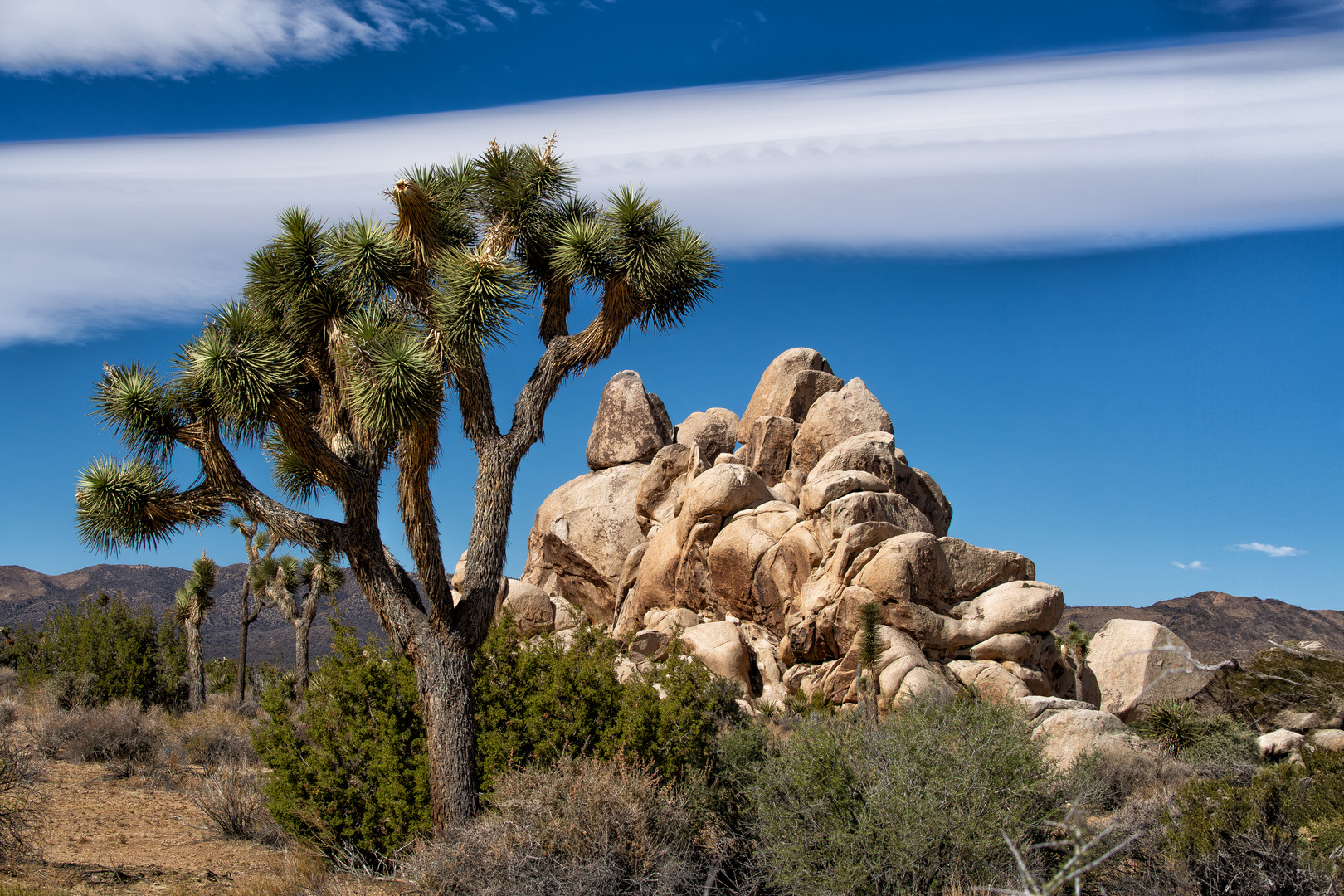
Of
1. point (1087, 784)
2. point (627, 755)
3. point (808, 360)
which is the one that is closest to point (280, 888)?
point (627, 755)

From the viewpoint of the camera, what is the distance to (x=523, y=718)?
1044cm

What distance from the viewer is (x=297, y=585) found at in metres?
31.0

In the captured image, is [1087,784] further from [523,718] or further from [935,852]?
[523,718]

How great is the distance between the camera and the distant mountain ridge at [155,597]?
76.2 m

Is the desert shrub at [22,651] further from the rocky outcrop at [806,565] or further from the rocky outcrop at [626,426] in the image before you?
the rocky outcrop at [626,426]

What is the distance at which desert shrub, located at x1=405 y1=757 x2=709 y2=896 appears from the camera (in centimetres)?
755

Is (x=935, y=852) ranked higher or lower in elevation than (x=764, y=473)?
lower

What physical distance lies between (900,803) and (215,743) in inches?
616

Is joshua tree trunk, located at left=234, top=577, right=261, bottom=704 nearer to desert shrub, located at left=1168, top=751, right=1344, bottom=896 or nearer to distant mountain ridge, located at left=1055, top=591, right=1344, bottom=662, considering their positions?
desert shrub, located at left=1168, top=751, right=1344, bottom=896

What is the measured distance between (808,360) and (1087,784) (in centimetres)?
2444

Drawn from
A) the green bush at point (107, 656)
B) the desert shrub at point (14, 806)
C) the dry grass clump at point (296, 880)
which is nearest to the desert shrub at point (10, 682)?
the green bush at point (107, 656)

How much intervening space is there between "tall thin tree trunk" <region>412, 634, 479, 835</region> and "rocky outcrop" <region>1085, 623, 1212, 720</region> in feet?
62.0

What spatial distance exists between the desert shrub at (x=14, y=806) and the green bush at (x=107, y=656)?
Result: 13.9 meters

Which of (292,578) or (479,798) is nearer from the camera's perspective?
(479,798)
